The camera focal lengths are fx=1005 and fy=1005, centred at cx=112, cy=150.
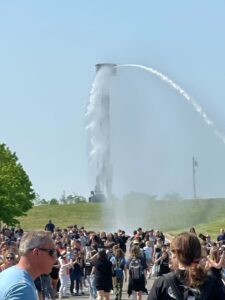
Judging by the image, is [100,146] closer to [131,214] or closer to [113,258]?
[131,214]

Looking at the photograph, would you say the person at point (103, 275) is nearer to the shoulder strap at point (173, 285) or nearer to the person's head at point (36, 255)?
the shoulder strap at point (173, 285)

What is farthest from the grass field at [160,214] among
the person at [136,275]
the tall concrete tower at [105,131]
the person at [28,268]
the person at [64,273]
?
the person at [28,268]

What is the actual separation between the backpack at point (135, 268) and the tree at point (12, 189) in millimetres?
63672

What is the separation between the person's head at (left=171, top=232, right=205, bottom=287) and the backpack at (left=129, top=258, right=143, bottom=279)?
17.9 m

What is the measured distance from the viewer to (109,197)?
350 ft

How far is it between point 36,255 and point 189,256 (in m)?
1.12

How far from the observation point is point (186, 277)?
648 cm

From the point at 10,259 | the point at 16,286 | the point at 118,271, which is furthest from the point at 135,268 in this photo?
the point at 16,286

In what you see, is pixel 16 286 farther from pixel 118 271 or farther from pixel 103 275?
pixel 118 271

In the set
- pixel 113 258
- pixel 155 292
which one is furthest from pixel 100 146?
pixel 155 292

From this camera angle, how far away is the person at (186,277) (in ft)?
21.2

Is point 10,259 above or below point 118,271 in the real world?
below

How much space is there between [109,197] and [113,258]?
78.9 m

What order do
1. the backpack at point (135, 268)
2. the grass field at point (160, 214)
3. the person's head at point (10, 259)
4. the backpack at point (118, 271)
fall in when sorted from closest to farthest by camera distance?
1. the person's head at point (10, 259)
2. the backpack at point (135, 268)
3. the backpack at point (118, 271)
4. the grass field at point (160, 214)
